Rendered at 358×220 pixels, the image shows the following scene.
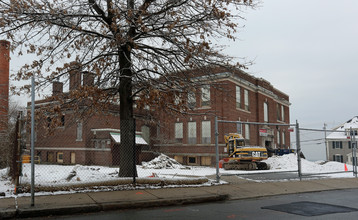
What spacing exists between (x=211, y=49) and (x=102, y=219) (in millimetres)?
7373

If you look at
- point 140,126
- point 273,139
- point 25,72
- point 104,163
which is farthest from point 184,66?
point 273,139

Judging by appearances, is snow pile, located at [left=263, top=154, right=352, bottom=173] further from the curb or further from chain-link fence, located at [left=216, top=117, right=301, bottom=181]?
the curb

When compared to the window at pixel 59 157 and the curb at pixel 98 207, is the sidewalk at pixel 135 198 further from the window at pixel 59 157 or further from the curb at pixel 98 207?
the window at pixel 59 157

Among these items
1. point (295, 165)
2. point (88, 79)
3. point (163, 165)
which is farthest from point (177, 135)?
point (88, 79)

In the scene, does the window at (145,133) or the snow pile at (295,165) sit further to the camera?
the window at (145,133)

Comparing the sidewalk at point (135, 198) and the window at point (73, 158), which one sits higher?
the sidewalk at point (135, 198)

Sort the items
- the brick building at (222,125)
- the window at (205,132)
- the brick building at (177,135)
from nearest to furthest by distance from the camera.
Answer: the brick building at (222,125), the brick building at (177,135), the window at (205,132)

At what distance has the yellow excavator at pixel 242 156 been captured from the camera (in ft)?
79.6

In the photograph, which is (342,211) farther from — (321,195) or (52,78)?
(52,78)

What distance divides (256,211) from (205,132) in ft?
80.9

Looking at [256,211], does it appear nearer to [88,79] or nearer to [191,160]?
[88,79]

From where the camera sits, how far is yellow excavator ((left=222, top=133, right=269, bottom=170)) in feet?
79.6

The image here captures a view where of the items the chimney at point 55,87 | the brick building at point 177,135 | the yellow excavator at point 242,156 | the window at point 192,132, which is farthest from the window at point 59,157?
the chimney at point 55,87

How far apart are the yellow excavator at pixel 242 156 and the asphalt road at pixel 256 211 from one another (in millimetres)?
14384
